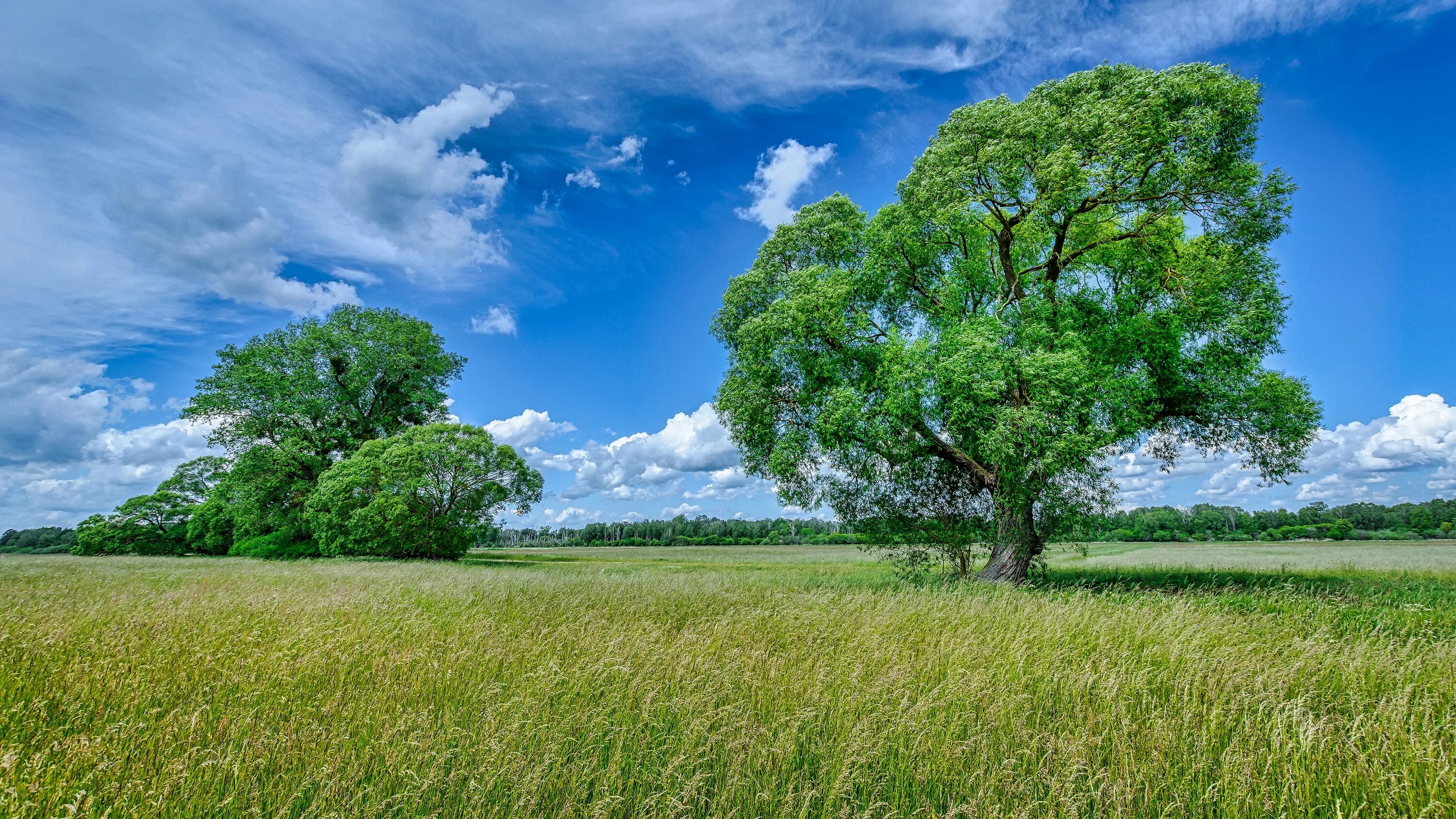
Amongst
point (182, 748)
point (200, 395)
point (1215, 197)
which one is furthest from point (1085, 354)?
point (200, 395)

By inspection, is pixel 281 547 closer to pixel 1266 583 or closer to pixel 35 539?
pixel 1266 583

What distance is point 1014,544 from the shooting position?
50.5 feet

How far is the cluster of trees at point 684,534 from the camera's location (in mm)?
108625

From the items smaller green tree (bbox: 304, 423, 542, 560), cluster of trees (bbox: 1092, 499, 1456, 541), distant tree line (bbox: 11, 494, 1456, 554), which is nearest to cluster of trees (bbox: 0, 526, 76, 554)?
distant tree line (bbox: 11, 494, 1456, 554)

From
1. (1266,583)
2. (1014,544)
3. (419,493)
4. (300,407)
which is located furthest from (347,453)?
(1266,583)

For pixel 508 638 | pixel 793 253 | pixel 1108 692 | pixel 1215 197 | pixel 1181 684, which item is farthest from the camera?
pixel 793 253

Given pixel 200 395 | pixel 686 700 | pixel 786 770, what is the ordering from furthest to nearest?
pixel 200 395
pixel 686 700
pixel 786 770

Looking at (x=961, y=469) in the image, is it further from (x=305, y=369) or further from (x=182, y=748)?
(x=305, y=369)

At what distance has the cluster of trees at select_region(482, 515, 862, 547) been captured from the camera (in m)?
109

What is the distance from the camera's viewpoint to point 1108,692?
503 centimetres

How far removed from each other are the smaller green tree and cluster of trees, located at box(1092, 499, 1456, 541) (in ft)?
250

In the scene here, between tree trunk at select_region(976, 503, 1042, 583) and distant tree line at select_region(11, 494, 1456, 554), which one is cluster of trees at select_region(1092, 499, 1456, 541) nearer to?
distant tree line at select_region(11, 494, 1456, 554)

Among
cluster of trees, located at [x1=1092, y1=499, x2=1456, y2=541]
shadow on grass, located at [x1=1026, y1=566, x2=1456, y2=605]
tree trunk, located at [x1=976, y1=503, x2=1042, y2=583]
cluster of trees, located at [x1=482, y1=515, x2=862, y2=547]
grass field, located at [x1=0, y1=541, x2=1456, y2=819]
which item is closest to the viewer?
grass field, located at [x1=0, y1=541, x2=1456, y2=819]

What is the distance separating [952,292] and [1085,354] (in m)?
4.74
